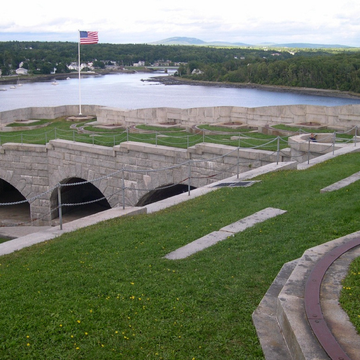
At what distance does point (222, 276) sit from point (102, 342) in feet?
5.68

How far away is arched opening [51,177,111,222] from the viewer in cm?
2119

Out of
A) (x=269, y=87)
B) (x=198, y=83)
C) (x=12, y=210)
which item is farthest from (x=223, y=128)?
(x=198, y=83)

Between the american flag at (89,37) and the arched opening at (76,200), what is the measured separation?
436 inches

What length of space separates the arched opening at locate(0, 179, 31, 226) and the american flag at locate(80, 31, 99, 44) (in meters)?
10.2

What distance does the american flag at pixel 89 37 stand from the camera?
99.3 ft

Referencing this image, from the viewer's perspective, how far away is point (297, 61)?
313 ft

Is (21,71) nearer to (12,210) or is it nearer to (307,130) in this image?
(12,210)

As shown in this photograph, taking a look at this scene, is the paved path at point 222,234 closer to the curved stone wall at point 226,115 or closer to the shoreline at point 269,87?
the curved stone wall at point 226,115

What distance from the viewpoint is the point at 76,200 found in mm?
23219

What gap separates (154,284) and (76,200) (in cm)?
1837

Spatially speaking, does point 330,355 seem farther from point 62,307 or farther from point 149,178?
point 149,178

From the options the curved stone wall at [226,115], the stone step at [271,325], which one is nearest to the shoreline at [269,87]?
the curved stone wall at [226,115]

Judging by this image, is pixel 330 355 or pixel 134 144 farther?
pixel 134 144

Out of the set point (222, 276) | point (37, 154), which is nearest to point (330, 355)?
point (222, 276)
